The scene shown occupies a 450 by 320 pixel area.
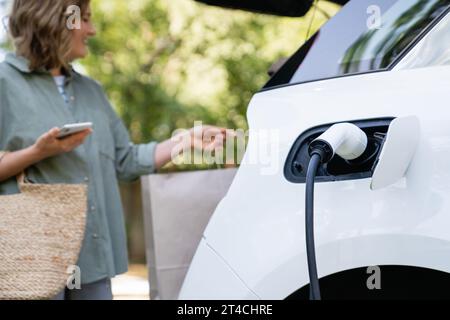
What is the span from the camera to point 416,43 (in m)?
1.38

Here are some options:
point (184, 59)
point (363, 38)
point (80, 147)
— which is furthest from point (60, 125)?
point (184, 59)

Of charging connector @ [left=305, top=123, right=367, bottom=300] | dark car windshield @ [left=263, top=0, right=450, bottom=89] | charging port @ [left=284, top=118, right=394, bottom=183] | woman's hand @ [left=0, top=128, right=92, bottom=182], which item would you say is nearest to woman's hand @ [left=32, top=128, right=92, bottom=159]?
woman's hand @ [left=0, top=128, right=92, bottom=182]

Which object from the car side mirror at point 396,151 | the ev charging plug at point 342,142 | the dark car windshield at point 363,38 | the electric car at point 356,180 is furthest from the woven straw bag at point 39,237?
the car side mirror at point 396,151

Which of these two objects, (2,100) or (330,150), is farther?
(2,100)

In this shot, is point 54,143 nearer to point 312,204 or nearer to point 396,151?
point 312,204

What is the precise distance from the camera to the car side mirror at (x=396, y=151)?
120 cm

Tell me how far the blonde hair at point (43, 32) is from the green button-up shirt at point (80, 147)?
1.5 inches

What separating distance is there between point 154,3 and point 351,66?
5699mm

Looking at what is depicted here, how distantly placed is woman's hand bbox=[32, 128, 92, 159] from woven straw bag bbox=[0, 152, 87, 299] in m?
0.11

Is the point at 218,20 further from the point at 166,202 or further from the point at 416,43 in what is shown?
the point at 416,43

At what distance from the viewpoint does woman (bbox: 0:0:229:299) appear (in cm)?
207

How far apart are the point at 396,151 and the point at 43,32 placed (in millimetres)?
1378

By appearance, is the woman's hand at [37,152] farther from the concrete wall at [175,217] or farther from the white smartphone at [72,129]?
the concrete wall at [175,217]

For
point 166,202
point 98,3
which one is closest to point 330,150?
point 166,202
